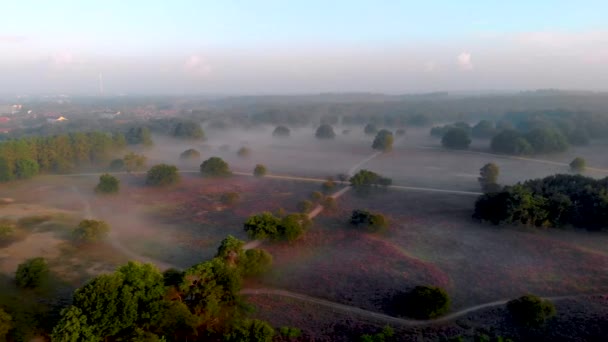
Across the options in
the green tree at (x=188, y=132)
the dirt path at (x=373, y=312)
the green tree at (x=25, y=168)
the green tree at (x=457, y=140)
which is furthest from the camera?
the green tree at (x=188, y=132)

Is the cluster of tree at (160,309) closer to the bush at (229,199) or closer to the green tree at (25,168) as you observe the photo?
the bush at (229,199)

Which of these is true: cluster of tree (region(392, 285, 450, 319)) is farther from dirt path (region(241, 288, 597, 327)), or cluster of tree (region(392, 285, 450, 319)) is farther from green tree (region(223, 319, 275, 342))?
green tree (region(223, 319, 275, 342))

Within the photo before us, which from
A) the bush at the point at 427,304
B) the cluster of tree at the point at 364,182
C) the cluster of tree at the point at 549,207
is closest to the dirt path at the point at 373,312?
the bush at the point at 427,304

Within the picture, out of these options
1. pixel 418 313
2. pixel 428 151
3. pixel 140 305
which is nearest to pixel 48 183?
pixel 140 305

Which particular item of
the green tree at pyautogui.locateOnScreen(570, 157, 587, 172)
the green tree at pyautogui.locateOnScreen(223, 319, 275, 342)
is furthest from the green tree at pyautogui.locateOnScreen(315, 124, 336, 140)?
the green tree at pyautogui.locateOnScreen(223, 319, 275, 342)

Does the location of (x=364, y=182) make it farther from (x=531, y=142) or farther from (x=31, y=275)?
(x=531, y=142)

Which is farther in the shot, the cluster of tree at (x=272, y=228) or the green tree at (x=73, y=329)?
A: the cluster of tree at (x=272, y=228)

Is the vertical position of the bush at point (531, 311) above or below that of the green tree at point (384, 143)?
below

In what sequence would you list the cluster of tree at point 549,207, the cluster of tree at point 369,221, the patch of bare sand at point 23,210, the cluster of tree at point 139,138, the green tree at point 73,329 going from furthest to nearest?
the cluster of tree at point 139,138 < the patch of bare sand at point 23,210 < the cluster of tree at point 369,221 < the cluster of tree at point 549,207 < the green tree at point 73,329
